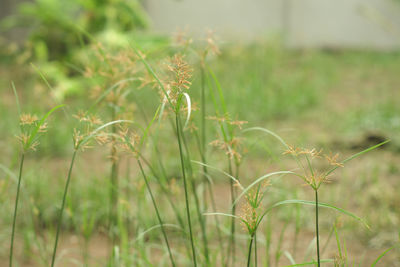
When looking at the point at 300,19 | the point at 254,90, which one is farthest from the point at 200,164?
the point at 300,19

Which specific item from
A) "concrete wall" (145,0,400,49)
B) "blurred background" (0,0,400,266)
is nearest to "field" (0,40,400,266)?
"blurred background" (0,0,400,266)

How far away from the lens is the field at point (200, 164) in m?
1.02

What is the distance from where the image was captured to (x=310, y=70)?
623cm

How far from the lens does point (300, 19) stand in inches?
363

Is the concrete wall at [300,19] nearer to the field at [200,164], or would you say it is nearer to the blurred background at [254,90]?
the blurred background at [254,90]

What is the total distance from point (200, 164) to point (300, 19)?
8691mm

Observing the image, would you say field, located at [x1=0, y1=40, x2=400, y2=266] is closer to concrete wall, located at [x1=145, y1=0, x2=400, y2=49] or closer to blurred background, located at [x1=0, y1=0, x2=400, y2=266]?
blurred background, located at [x1=0, y1=0, x2=400, y2=266]

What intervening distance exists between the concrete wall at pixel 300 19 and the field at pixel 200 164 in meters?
2.53

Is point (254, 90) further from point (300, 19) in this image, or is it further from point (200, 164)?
point (300, 19)

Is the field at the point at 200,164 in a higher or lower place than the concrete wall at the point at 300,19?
lower

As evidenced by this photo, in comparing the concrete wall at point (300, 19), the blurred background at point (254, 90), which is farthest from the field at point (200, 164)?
the concrete wall at point (300, 19)

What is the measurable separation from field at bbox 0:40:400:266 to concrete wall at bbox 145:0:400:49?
8.31 ft

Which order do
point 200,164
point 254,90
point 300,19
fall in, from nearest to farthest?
point 200,164 → point 254,90 → point 300,19

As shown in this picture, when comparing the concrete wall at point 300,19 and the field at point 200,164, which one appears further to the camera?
the concrete wall at point 300,19
